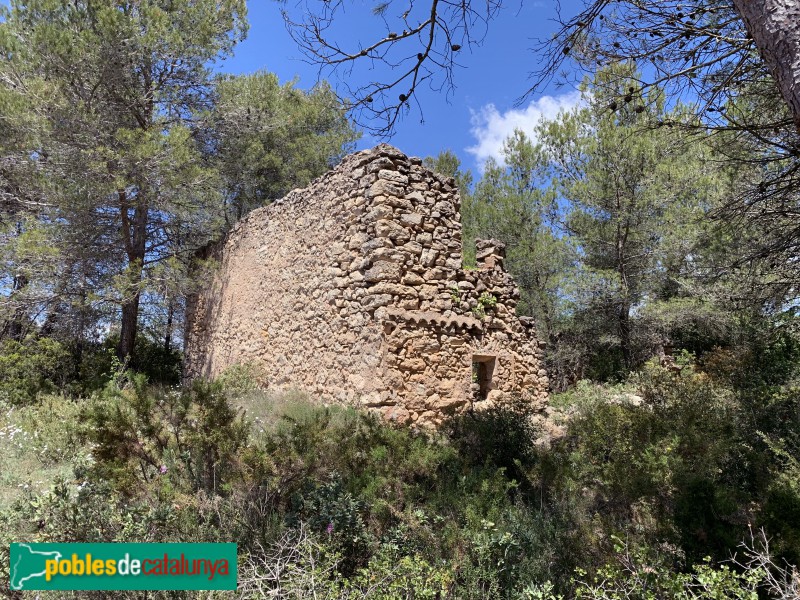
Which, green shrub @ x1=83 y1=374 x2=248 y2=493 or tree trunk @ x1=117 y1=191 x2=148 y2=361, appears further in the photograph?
tree trunk @ x1=117 y1=191 x2=148 y2=361

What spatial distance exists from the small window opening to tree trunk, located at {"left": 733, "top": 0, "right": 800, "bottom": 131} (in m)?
5.44

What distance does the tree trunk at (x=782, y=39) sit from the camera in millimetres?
2242

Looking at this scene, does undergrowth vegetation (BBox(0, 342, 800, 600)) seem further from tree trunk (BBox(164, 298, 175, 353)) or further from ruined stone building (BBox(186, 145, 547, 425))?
tree trunk (BBox(164, 298, 175, 353))

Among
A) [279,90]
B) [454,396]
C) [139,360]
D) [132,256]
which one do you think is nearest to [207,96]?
[279,90]

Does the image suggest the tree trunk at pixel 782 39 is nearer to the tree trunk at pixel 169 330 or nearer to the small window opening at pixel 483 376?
the small window opening at pixel 483 376

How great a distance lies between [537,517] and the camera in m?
3.75

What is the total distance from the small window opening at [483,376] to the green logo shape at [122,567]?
5.25 m

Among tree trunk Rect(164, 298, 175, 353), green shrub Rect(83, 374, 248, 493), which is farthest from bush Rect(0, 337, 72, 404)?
green shrub Rect(83, 374, 248, 493)

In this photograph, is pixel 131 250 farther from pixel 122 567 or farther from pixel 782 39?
pixel 782 39

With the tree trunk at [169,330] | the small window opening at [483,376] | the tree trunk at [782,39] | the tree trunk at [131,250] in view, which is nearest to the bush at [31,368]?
the tree trunk at [131,250]

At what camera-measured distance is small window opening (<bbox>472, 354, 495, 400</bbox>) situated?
25.0ft

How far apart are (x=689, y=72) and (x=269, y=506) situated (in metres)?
4.73

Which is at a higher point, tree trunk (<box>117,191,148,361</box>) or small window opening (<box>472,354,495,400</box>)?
tree trunk (<box>117,191,148,361</box>)

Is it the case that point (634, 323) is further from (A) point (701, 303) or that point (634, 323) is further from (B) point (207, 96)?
(B) point (207, 96)
